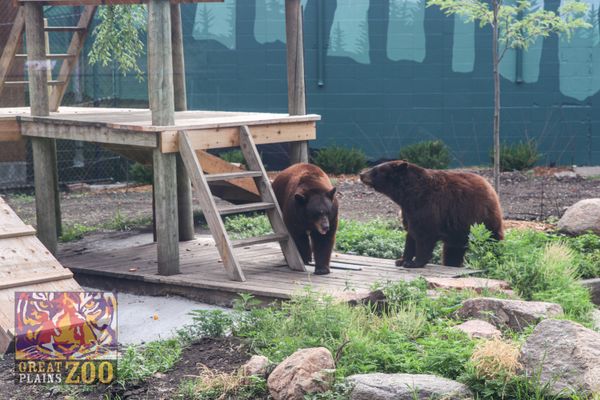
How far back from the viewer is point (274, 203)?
9055 mm

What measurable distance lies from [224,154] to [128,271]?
733cm

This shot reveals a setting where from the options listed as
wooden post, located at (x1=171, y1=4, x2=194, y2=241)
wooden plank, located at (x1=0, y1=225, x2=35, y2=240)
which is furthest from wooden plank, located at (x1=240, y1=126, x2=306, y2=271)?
wooden plank, located at (x1=0, y1=225, x2=35, y2=240)

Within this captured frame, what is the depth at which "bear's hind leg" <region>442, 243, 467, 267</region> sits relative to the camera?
29.9 feet

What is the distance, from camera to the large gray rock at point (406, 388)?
17.1 feet

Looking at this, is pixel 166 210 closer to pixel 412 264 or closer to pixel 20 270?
pixel 20 270

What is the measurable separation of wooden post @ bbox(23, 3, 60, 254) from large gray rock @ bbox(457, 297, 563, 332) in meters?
5.56

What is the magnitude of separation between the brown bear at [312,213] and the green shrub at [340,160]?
7.39 metres

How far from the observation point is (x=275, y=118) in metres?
9.84

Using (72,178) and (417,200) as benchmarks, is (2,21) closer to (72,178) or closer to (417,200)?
(72,178)

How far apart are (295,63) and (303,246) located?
2.37 meters

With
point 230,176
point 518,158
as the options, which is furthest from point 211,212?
point 518,158

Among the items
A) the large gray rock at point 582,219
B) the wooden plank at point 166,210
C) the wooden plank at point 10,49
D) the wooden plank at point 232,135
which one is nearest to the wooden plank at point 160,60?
the wooden plank at point 232,135

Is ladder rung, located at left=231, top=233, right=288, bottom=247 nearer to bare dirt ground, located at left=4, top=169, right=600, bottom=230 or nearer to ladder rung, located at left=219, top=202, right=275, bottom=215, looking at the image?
ladder rung, located at left=219, top=202, right=275, bottom=215

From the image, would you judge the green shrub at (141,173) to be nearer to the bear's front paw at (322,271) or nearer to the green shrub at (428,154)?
the green shrub at (428,154)
